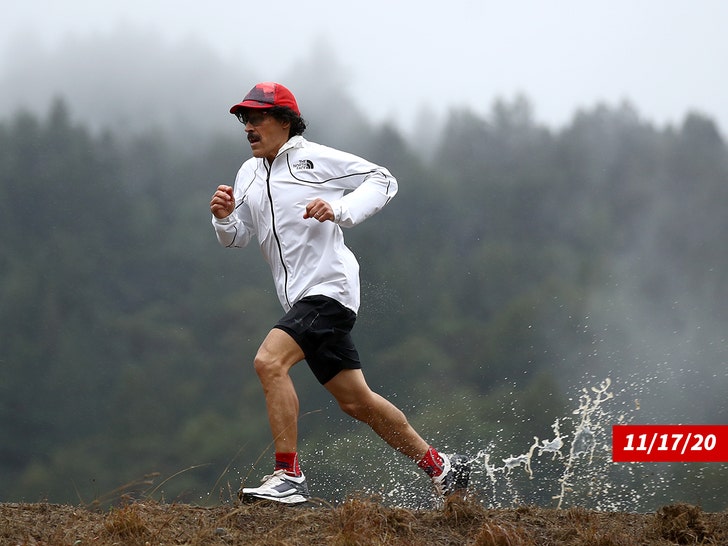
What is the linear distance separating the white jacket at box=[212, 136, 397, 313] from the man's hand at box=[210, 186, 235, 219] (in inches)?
2.3

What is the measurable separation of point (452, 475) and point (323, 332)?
106 cm

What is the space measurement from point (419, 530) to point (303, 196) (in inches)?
68.1

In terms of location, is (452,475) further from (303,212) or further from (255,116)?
(255,116)

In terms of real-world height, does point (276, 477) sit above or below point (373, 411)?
below

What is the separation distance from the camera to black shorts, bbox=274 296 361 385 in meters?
4.97

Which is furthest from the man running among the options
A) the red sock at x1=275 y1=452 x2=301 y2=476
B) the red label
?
the red label

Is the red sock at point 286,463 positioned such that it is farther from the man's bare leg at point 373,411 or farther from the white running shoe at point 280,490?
the man's bare leg at point 373,411

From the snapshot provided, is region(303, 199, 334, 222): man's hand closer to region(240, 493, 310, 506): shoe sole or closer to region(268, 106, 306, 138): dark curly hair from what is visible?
region(268, 106, 306, 138): dark curly hair

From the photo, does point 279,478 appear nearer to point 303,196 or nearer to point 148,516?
point 148,516

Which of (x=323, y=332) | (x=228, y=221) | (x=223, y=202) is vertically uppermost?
(x=223, y=202)

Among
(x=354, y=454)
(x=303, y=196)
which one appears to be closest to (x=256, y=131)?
(x=303, y=196)

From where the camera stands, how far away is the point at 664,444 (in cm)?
658

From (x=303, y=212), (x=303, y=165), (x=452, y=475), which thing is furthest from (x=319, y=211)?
(x=452, y=475)

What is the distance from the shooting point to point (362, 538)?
418 cm
